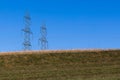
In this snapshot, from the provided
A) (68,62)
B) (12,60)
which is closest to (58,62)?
(68,62)

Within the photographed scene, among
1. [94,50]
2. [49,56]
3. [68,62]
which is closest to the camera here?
[68,62]

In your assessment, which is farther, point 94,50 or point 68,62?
point 94,50

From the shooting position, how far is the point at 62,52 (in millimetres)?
73875

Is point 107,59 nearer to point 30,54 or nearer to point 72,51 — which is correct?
point 72,51

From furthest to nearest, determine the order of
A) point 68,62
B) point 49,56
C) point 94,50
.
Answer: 1. point 94,50
2. point 49,56
3. point 68,62

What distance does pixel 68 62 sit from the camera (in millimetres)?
65625

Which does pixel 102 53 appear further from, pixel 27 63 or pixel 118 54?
pixel 27 63

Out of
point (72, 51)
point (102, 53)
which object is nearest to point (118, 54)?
point (102, 53)

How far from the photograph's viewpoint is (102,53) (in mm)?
72750

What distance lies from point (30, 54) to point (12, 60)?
5.60 metres

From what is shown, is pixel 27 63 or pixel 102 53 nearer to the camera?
pixel 27 63

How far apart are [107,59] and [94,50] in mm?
8423

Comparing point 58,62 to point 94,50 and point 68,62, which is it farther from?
point 94,50

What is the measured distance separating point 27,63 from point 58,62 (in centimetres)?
518
